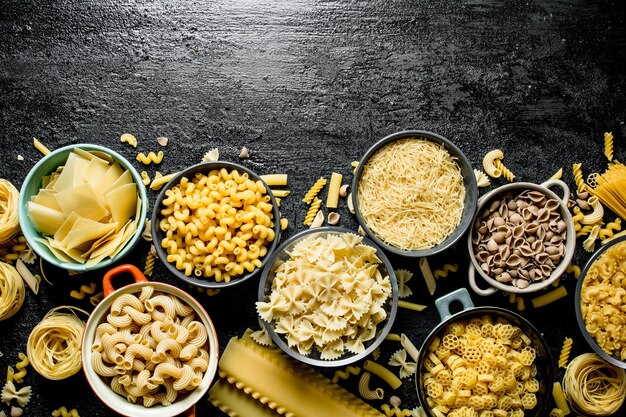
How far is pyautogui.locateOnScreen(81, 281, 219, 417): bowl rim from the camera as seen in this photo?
249 centimetres

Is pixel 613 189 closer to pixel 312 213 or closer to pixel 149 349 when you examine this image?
pixel 312 213

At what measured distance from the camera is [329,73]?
285 centimetres

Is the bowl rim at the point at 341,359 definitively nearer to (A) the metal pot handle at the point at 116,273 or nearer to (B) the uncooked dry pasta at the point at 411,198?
(B) the uncooked dry pasta at the point at 411,198

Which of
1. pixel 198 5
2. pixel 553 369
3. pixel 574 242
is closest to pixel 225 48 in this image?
pixel 198 5

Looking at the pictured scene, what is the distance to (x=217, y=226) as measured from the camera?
2.58 meters

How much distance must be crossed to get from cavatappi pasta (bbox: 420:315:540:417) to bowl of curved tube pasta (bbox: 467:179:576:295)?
186mm

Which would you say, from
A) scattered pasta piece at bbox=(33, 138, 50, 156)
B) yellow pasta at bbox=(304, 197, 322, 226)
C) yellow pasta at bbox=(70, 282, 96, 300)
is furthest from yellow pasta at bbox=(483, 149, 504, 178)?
scattered pasta piece at bbox=(33, 138, 50, 156)

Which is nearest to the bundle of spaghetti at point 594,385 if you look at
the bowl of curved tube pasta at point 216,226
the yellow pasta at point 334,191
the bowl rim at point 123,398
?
the yellow pasta at point 334,191

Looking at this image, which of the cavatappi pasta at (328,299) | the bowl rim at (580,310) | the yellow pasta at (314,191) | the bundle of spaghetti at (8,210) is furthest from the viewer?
the yellow pasta at (314,191)

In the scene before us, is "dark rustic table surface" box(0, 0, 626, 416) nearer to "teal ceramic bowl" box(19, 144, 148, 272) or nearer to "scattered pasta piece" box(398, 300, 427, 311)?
"teal ceramic bowl" box(19, 144, 148, 272)

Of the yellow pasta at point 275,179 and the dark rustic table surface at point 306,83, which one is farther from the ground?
the dark rustic table surface at point 306,83

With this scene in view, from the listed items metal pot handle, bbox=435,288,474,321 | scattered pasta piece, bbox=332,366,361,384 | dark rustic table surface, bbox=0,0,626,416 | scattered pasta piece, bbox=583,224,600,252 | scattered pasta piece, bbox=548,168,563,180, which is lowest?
scattered pasta piece, bbox=332,366,361,384

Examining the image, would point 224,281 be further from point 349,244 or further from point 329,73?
point 329,73

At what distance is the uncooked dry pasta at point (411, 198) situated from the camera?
2590 mm
